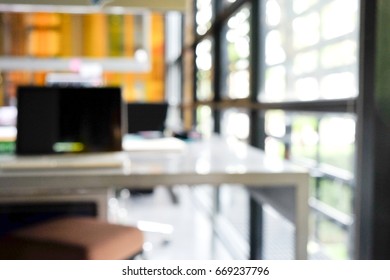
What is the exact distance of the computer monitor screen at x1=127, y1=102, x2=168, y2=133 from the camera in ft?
9.73

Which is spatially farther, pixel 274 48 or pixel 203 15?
pixel 203 15

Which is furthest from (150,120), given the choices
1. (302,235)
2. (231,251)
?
(302,235)

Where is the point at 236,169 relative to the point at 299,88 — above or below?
below

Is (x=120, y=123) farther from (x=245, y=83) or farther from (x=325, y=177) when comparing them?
(x=325, y=177)

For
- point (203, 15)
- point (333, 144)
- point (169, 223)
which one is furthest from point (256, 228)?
point (203, 15)

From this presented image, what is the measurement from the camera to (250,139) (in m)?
2.32

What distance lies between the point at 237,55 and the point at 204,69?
1.04 metres

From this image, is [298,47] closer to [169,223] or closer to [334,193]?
[334,193]

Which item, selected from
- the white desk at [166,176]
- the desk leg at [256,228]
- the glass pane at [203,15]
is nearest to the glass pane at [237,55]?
the glass pane at [203,15]

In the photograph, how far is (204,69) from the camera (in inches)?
157

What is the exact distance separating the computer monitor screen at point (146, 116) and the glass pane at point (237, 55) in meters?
0.44

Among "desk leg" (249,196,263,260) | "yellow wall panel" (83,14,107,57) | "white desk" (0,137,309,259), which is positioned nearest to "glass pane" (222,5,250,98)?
"desk leg" (249,196,263,260)

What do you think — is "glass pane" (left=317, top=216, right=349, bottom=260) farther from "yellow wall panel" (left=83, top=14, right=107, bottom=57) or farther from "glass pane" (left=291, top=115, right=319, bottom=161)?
"yellow wall panel" (left=83, top=14, right=107, bottom=57)

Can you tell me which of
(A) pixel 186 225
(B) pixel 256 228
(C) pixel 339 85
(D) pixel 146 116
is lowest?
(A) pixel 186 225
